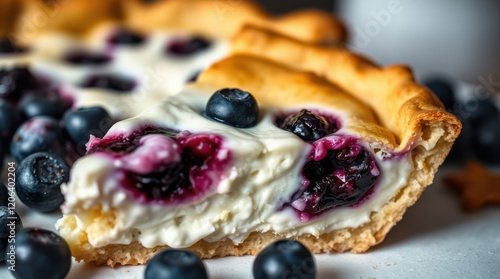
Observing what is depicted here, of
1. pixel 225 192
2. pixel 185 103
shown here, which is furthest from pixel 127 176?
pixel 185 103

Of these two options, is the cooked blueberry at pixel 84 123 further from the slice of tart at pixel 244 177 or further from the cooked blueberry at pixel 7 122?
the slice of tart at pixel 244 177

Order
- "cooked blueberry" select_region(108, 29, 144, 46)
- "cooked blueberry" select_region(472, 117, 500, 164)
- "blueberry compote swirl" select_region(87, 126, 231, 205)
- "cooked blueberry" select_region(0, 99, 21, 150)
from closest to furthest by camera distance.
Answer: "blueberry compote swirl" select_region(87, 126, 231, 205) → "cooked blueberry" select_region(0, 99, 21, 150) → "cooked blueberry" select_region(472, 117, 500, 164) → "cooked blueberry" select_region(108, 29, 144, 46)

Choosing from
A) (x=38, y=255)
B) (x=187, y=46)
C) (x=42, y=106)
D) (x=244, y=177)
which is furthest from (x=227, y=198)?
(x=187, y=46)

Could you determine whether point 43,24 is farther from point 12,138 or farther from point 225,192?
point 225,192

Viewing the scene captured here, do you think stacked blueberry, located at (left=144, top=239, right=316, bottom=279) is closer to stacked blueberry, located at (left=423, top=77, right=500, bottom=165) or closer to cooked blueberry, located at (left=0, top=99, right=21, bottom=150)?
cooked blueberry, located at (left=0, top=99, right=21, bottom=150)

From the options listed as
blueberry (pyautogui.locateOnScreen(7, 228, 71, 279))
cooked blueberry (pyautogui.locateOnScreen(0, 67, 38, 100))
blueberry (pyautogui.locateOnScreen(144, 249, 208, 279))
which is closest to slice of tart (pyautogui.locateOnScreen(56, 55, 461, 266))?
blueberry (pyautogui.locateOnScreen(7, 228, 71, 279))

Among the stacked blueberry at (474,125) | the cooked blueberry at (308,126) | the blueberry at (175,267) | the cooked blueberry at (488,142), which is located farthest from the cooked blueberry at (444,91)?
the blueberry at (175,267)
